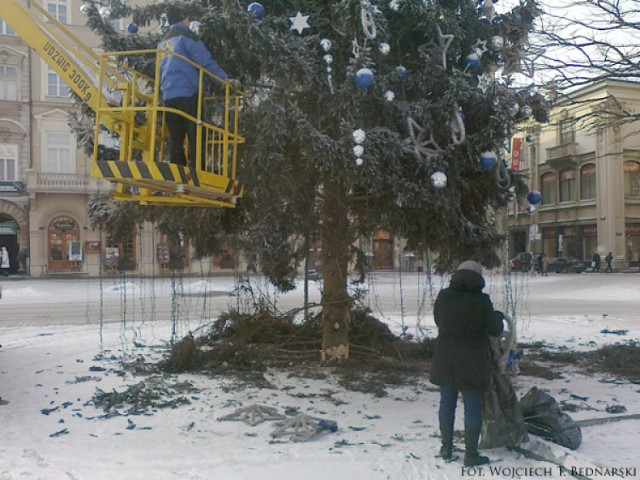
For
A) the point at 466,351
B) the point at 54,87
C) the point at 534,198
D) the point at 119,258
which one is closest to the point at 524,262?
the point at 119,258

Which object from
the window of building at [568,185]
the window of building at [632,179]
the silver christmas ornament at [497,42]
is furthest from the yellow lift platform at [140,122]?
the window of building at [568,185]

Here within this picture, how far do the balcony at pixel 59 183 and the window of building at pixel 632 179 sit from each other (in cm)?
3700

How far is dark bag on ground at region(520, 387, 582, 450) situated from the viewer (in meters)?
4.84

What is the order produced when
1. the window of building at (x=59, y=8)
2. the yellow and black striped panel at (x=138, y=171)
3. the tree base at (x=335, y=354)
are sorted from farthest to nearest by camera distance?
the window of building at (x=59, y=8)
the tree base at (x=335, y=354)
the yellow and black striped panel at (x=138, y=171)

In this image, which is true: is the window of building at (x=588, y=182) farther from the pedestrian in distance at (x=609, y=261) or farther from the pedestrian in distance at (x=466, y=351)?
the pedestrian in distance at (x=466, y=351)

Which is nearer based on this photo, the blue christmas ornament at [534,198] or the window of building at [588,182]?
the blue christmas ornament at [534,198]

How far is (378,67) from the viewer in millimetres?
6688

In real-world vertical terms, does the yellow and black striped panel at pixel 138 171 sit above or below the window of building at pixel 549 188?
below

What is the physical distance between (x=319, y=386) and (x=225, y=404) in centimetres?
139

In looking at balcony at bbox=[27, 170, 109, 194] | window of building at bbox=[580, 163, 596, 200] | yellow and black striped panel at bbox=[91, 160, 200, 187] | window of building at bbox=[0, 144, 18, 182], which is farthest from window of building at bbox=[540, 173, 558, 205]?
yellow and black striped panel at bbox=[91, 160, 200, 187]

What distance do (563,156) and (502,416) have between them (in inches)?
1771

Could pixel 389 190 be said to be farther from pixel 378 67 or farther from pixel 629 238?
pixel 629 238

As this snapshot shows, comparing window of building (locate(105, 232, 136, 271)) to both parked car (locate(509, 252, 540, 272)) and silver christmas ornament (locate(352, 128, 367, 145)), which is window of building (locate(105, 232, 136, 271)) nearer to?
parked car (locate(509, 252, 540, 272))

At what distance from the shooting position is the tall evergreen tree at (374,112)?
6078 mm
